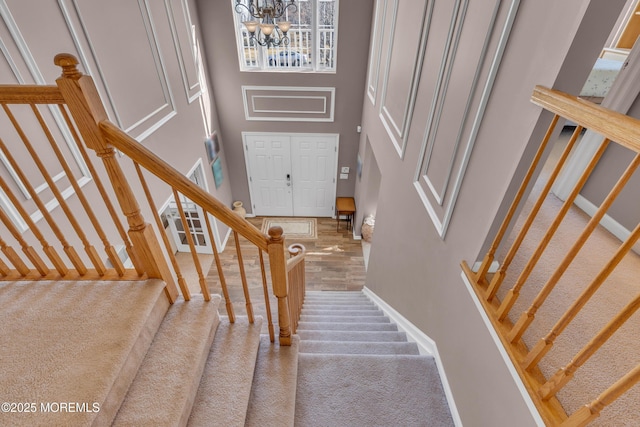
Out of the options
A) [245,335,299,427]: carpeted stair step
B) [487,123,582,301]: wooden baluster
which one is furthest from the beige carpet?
[245,335,299,427]: carpeted stair step

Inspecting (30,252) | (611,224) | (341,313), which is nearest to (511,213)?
(611,224)

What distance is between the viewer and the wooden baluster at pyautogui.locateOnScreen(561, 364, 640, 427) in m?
0.72

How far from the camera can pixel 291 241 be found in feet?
19.5

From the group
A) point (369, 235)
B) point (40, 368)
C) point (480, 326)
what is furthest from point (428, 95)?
point (369, 235)

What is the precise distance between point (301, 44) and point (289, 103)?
37.4 inches

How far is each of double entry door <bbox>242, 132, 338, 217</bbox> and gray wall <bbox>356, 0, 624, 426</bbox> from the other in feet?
9.98

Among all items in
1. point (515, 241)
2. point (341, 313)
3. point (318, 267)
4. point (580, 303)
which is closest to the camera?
point (580, 303)

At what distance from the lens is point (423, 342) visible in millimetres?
2170

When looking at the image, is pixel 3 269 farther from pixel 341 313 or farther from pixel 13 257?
pixel 341 313

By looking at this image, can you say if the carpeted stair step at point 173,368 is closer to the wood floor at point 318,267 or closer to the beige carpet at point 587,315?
the beige carpet at point 587,315

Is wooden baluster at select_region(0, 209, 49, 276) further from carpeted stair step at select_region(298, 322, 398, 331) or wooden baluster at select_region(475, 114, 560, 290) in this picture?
wooden baluster at select_region(475, 114, 560, 290)

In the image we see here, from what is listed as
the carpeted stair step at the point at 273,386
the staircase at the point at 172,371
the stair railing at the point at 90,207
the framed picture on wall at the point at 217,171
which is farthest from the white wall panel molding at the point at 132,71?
the carpeted stair step at the point at 273,386

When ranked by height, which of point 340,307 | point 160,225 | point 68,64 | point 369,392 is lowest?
point 340,307

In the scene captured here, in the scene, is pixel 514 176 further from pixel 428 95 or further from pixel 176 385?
pixel 176 385
